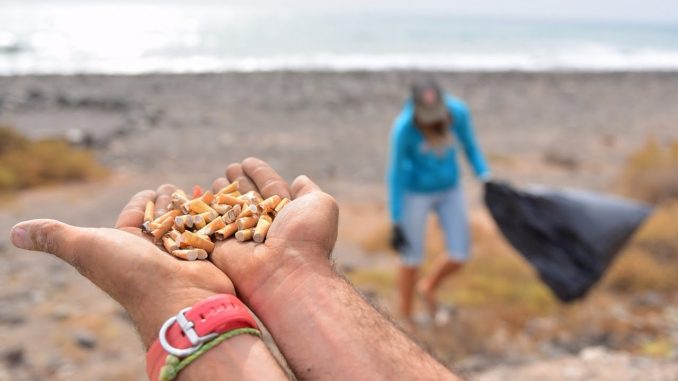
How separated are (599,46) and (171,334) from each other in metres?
68.8

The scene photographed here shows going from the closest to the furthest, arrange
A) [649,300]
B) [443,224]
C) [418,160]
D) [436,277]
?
1. [418,160]
2. [443,224]
3. [436,277]
4. [649,300]

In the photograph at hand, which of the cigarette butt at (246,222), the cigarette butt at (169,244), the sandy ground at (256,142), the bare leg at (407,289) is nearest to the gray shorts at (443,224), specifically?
the bare leg at (407,289)

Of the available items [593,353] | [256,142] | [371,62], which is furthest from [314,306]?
[371,62]

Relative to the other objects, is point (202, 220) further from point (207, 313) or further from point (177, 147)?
point (177, 147)

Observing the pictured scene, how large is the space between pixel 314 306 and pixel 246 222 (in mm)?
512

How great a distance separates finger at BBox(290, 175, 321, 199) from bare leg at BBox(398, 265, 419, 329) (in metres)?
3.24

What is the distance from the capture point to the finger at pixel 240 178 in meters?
3.09

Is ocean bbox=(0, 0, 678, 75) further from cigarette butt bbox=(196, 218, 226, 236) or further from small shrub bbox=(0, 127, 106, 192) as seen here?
cigarette butt bbox=(196, 218, 226, 236)

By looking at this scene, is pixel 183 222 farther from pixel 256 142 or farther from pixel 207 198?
pixel 256 142

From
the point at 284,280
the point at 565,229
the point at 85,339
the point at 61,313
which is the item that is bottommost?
the point at 61,313

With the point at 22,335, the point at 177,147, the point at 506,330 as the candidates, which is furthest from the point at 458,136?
the point at 177,147

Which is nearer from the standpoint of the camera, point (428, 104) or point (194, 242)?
point (194, 242)

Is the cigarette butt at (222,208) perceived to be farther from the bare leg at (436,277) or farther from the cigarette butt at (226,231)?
the bare leg at (436,277)

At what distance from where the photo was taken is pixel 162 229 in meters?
2.54
